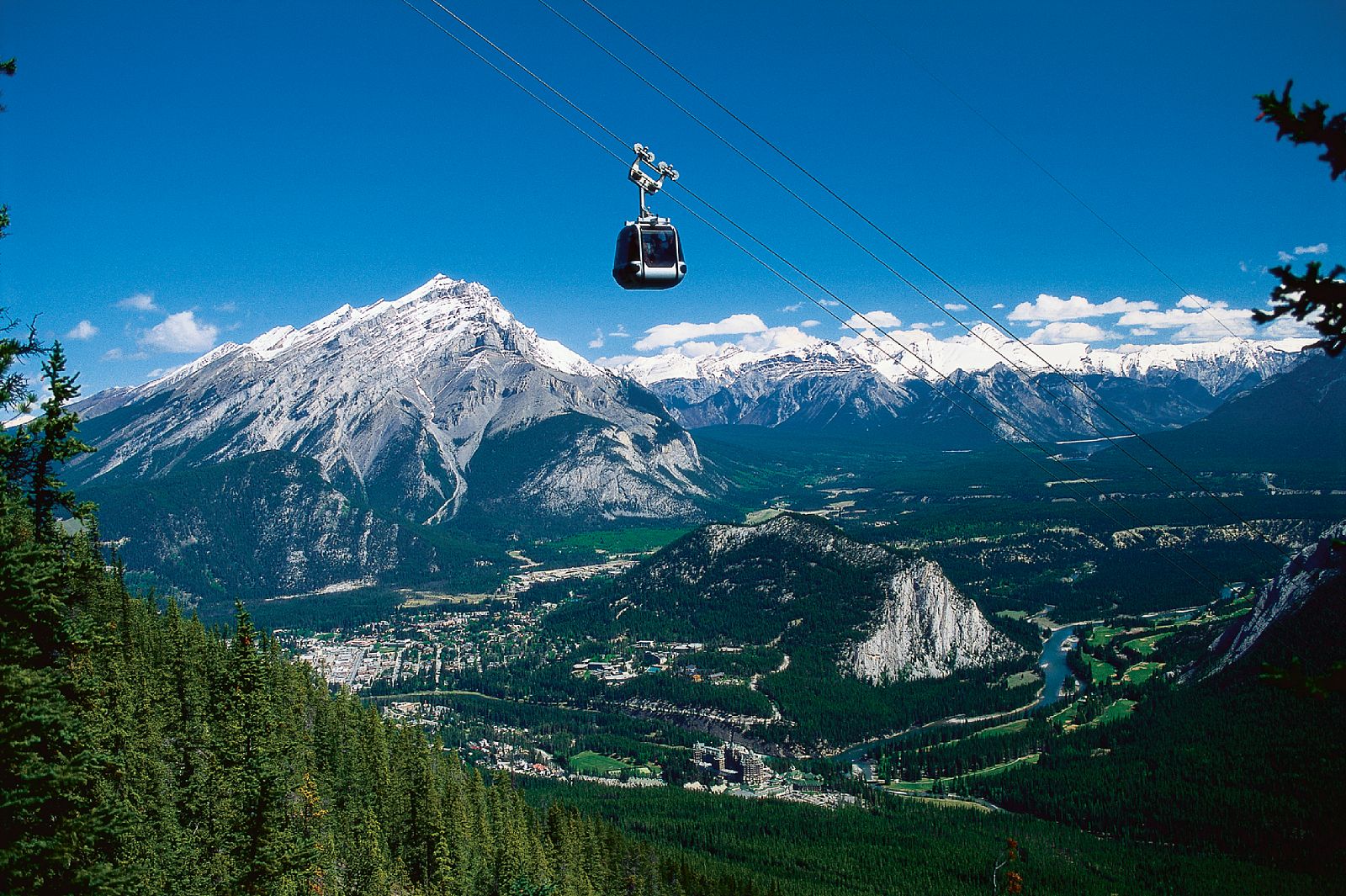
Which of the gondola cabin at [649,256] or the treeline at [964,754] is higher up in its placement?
the gondola cabin at [649,256]

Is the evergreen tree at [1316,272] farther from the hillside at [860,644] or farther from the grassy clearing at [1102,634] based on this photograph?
the grassy clearing at [1102,634]

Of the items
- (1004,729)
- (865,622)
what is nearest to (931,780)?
(1004,729)

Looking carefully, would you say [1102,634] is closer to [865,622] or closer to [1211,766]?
[865,622]

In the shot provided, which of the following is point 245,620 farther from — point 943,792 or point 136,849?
point 943,792

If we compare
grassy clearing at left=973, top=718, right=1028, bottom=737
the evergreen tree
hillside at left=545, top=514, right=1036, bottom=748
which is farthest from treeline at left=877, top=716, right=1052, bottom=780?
the evergreen tree

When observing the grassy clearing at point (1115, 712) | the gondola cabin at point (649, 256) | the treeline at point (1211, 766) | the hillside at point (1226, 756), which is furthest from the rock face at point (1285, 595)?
the gondola cabin at point (649, 256)

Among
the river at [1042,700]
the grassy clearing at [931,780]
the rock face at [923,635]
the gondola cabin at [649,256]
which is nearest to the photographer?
the gondola cabin at [649,256]

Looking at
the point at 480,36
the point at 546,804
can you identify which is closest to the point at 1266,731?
the point at 546,804
